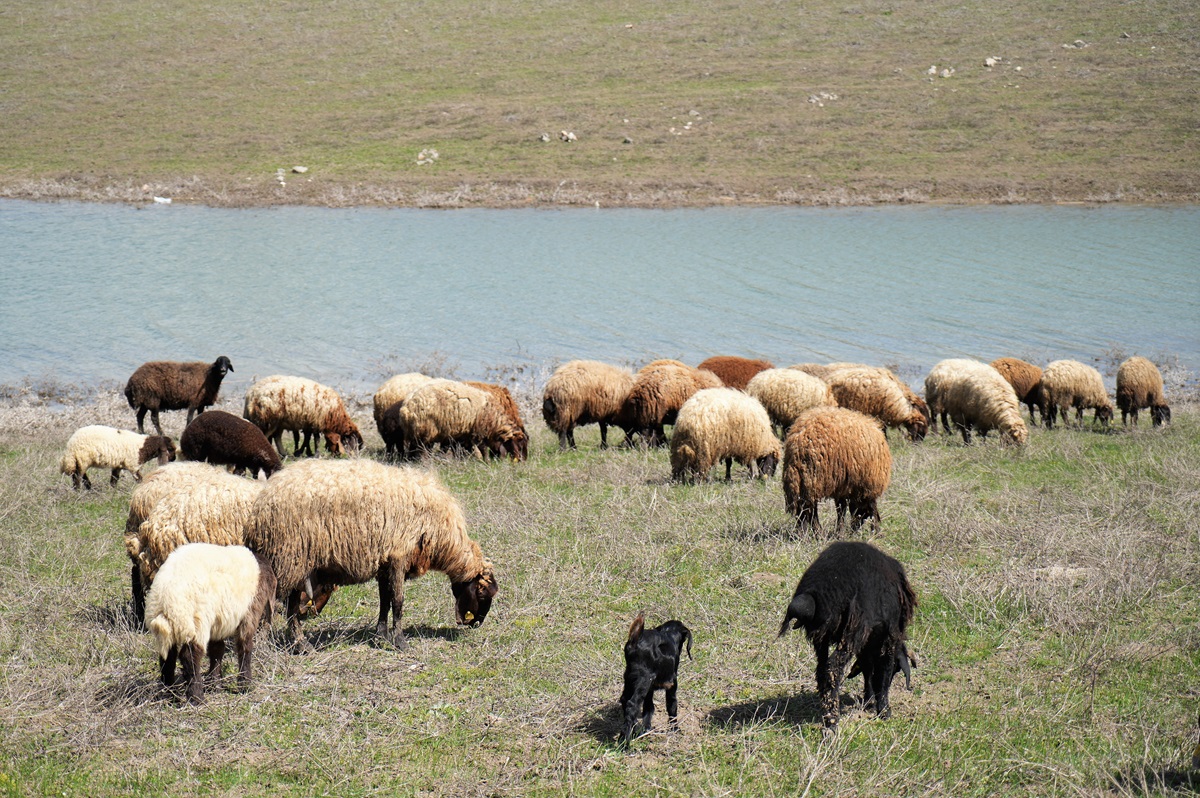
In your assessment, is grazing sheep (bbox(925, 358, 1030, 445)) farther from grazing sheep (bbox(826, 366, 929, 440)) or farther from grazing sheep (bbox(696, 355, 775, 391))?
grazing sheep (bbox(696, 355, 775, 391))

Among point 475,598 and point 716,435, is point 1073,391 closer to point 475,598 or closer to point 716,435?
point 716,435

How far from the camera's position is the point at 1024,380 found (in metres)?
18.5

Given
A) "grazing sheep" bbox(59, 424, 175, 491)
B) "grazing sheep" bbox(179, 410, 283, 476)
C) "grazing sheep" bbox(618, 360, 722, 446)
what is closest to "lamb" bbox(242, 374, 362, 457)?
"grazing sheep" bbox(59, 424, 175, 491)

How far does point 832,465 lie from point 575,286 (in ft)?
74.2

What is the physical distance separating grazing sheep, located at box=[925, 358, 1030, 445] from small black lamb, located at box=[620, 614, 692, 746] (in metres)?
11.0

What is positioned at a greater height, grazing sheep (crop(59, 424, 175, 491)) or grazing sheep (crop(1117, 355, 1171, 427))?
grazing sheep (crop(59, 424, 175, 491))

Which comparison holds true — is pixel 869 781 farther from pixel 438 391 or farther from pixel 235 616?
pixel 438 391

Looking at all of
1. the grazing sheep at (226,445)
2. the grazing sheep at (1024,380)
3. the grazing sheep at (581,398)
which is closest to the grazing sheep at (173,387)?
the grazing sheep at (226,445)

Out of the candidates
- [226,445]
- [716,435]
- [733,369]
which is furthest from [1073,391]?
[226,445]

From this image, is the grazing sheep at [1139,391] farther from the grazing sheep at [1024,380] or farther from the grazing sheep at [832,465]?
the grazing sheep at [832,465]

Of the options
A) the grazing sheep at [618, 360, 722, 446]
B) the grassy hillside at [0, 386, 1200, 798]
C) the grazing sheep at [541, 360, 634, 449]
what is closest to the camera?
the grassy hillside at [0, 386, 1200, 798]

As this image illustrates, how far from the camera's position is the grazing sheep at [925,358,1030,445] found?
51.4 ft

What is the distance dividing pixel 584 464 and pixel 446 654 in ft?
22.3

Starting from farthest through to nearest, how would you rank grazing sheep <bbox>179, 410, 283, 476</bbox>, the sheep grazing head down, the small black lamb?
grazing sheep <bbox>179, 410, 283, 476</bbox>, the sheep grazing head down, the small black lamb
